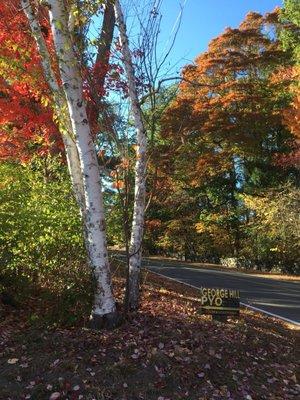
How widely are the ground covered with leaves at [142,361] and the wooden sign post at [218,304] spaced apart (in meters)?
0.32

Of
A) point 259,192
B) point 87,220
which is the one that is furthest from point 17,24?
point 259,192

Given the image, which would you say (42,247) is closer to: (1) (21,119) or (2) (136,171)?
(2) (136,171)

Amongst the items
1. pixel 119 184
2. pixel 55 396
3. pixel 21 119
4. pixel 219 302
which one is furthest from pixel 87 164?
pixel 21 119

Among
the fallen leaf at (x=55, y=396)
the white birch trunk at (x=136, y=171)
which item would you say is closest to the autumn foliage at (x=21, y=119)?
the white birch trunk at (x=136, y=171)

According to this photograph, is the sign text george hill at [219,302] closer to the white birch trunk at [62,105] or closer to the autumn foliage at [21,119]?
the white birch trunk at [62,105]

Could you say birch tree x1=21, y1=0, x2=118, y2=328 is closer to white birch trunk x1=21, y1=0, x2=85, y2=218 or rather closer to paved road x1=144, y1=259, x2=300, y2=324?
white birch trunk x1=21, y1=0, x2=85, y2=218

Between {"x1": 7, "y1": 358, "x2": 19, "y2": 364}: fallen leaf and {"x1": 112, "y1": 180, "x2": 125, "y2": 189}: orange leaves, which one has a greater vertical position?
{"x1": 112, "y1": 180, "x2": 125, "y2": 189}: orange leaves

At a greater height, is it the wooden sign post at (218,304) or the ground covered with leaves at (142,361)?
the wooden sign post at (218,304)

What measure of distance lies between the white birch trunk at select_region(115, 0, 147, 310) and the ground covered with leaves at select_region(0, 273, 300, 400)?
55cm

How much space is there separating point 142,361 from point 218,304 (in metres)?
2.33

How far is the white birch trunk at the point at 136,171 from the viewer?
282 inches

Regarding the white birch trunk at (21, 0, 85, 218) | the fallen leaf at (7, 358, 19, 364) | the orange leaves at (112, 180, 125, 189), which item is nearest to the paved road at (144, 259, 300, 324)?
Answer: the orange leaves at (112, 180, 125, 189)

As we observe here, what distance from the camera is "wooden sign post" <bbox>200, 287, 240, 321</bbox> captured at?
7348 millimetres

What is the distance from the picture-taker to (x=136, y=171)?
7230mm
